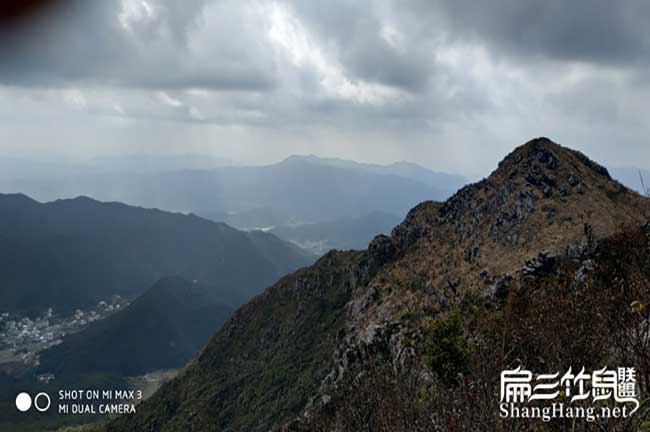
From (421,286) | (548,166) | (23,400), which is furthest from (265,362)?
(23,400)

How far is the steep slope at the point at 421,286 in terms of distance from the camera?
4072 centimetres

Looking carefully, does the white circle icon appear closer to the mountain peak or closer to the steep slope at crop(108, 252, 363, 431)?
the steep slope at crop(108, 252, 363, 431)

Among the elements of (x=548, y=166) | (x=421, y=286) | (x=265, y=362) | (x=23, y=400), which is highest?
(x=548, y=166)

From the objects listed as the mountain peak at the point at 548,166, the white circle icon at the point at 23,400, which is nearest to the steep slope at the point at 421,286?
the mountain peak at the point at 548,166

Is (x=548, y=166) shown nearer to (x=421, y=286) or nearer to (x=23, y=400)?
(x=421, y=286)

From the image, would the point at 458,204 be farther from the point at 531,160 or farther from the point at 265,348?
the point at 265,348

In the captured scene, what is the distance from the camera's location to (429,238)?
2453 inches

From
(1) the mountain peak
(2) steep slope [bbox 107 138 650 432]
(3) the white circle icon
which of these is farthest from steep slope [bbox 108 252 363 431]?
(1) the mountain peak

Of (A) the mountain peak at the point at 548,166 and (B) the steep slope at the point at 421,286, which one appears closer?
(B) the steep slope at the point at 421,286

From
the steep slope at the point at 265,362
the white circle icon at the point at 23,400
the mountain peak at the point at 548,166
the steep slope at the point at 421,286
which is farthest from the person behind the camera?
the white circle icon at the point at 23,400

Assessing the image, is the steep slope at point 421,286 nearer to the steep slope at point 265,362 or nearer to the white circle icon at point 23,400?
the steep slope at point 265,362

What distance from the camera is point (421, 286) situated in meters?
51.8

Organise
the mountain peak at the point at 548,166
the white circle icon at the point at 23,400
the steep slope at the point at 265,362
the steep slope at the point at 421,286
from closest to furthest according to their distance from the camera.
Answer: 1. the steep slope at the point at 421,286
2. the mountain peak at the point at 548,166
3. the steep slope at the point at 265,362
4. the white circle icon at the point at 23,400

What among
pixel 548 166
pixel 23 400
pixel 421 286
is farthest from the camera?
pixel 23 400
